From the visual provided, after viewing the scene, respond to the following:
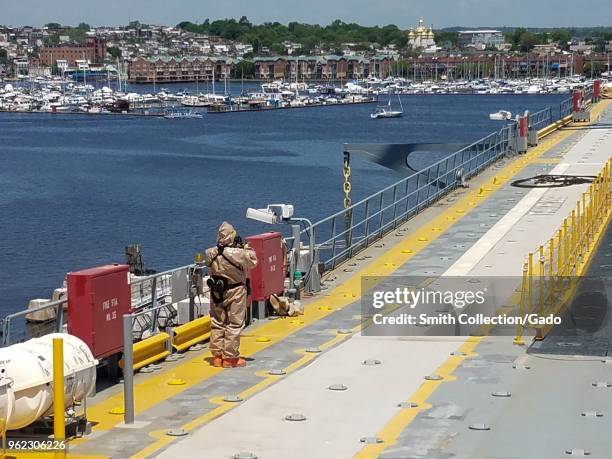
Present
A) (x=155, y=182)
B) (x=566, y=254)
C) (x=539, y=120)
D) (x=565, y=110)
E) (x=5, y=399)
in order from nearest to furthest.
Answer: (x=5, y=399) < (x=566, y=254) < (x=539, y=120) < (x=565, y=110) < (x=155, y=182)

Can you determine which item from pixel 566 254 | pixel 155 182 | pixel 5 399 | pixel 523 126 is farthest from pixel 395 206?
pixel 155 182

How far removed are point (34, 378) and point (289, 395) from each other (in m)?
3.05

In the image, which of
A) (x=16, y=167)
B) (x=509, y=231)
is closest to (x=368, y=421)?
(x=509, y=231)

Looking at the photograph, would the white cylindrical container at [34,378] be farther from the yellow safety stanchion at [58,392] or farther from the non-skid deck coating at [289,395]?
the yellow safety stanchion at [58,392]

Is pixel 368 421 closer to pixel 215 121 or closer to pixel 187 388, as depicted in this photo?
pixel 187 388

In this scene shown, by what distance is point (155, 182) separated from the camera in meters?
89.0

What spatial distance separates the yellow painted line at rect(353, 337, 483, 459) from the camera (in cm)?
1096

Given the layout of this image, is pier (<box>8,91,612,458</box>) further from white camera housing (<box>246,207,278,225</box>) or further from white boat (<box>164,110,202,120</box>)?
white boat (<box>164,110,202,120</box>)

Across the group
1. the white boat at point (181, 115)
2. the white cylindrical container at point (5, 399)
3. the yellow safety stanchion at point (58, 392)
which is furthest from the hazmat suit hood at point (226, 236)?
the white boat at point (181, 115)

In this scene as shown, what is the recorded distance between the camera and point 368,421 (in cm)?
1183

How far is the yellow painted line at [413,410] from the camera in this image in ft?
36.0

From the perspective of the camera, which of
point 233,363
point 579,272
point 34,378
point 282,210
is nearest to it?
point 34,378

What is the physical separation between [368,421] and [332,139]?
392 ft

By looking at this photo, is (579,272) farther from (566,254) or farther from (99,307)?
(99,307)
